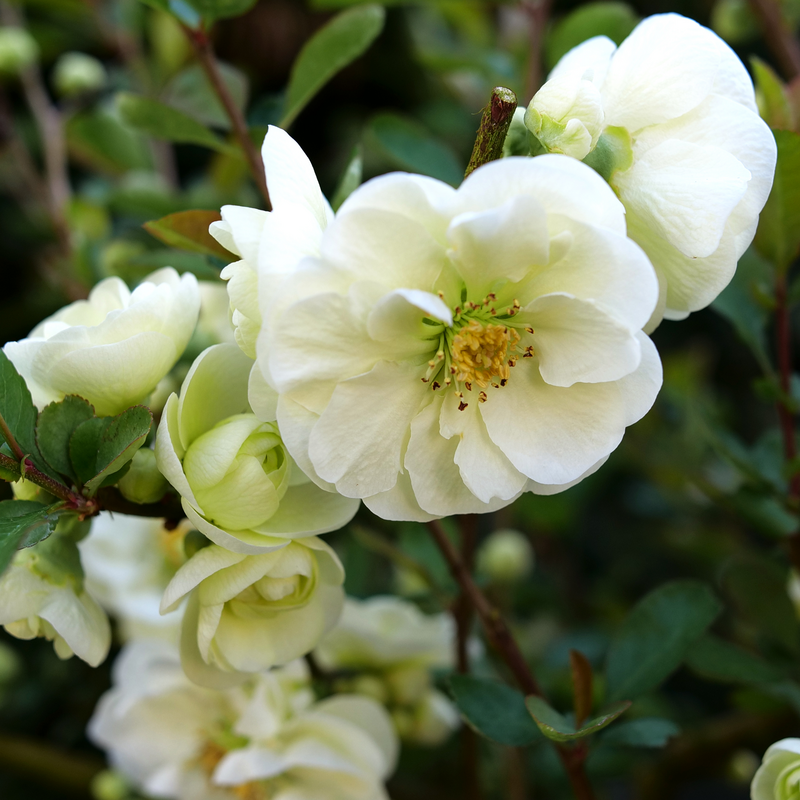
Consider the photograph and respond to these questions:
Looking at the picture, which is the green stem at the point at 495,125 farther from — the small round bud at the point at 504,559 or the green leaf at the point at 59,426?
the small round bud at the point at 504,559

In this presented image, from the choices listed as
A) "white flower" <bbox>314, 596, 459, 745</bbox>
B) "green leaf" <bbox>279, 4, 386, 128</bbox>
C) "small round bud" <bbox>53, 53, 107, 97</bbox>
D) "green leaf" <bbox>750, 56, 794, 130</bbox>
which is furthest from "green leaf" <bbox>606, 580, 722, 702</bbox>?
"small round bud" <bbox>53, 53, 107, 97</bbox>

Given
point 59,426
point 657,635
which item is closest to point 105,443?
point 59,426

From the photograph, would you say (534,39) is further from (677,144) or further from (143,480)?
(143,480)

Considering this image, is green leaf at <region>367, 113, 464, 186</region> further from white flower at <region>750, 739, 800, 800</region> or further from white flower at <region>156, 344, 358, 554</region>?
white flower at <region>750, 739, 800, 800</region>

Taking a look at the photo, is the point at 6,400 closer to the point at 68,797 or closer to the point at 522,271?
the point at 522,271

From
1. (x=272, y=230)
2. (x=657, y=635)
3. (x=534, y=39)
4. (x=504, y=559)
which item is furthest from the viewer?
(x=504, y=559)

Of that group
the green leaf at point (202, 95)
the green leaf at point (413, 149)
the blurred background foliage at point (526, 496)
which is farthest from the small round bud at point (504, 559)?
the green leaf at point (202, 95)
